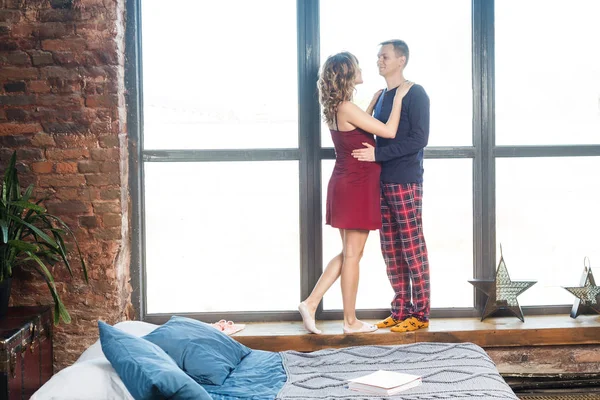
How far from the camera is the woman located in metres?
4.22

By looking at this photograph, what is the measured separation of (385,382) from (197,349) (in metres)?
0.82

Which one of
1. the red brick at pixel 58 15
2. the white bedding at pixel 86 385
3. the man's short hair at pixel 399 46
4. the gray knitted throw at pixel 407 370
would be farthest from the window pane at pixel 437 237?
the white bedding at pixel 86 385

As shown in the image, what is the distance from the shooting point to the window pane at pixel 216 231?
4.70 meters

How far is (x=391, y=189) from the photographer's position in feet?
14.5

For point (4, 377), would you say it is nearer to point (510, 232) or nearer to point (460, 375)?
point (460, 375)

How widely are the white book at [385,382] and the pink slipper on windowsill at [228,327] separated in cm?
136

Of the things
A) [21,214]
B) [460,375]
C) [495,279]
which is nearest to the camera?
[460,375]

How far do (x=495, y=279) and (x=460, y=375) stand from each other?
149 centimetres

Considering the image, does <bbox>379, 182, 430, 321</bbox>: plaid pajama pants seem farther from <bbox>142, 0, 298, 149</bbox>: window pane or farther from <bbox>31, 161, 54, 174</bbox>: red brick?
<bbox>31, 161, 54, 174</bbox>: red brick

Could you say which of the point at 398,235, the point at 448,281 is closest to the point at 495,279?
the point at 448,281

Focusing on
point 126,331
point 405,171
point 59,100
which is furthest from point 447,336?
point 59,100

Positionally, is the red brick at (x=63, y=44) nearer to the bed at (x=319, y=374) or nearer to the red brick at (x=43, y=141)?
the red brick at (x=43, y=141)

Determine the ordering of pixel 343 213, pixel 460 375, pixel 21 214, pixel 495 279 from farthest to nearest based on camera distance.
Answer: pixel 495 279 → pixel 343 213 → pixel 21 214 → pixel 460 375

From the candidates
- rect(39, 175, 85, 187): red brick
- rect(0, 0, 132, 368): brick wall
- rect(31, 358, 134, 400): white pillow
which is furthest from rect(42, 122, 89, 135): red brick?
rect(31, 358, 134, 400): white pillow
